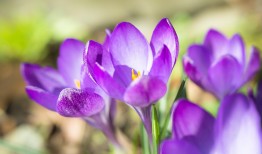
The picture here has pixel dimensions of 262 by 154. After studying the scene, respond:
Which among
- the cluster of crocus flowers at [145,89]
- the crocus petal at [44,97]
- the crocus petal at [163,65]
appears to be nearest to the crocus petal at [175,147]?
the cluster of crocus flowers at [145,89]

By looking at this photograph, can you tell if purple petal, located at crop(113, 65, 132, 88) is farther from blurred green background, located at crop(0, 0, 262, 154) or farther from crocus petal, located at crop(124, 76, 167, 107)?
blurred green background, located at crop(0, 0, 262, 154)

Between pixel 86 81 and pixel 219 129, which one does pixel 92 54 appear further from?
pixel 219 129

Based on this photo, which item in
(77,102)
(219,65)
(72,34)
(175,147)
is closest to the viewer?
(175,147)

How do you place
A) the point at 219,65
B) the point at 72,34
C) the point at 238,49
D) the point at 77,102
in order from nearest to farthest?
the point at 77,102, the point at 219,65, the point at 238,49, the point at 72,34

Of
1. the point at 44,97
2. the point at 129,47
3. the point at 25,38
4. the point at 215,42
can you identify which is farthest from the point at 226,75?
the point at 25,38

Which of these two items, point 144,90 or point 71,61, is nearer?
point 144,90

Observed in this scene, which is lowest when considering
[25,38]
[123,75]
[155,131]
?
[25,38]

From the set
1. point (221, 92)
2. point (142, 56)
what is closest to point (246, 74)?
point (221, 92)

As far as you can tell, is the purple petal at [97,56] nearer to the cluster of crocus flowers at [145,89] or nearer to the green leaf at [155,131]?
the cluster of crocus flowers at [145,89]
